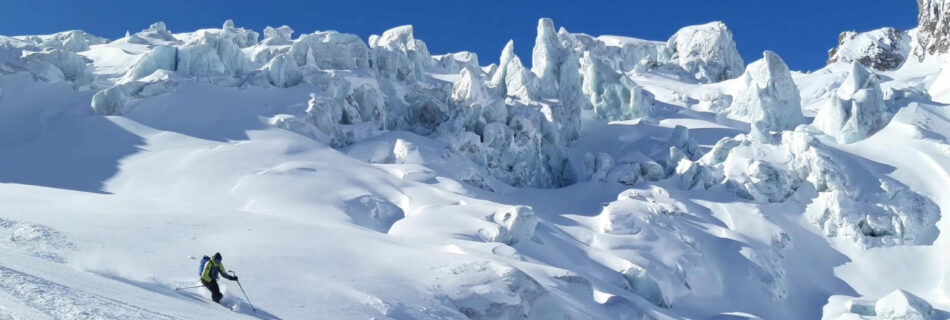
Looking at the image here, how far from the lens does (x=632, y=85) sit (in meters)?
58.6

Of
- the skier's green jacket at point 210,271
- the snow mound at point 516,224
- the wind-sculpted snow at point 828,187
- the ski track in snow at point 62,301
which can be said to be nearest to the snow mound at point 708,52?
the wind-sculpted snow at point 828,187

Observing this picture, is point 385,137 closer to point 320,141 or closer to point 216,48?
point 320,141

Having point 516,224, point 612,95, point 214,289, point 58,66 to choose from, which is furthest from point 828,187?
point 58,66

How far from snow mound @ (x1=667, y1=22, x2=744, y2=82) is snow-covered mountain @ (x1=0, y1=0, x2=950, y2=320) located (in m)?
24.8

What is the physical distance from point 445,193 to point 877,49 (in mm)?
80307

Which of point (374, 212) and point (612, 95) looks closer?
point (374, 212)

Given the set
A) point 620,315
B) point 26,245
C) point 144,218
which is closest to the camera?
point 26,245

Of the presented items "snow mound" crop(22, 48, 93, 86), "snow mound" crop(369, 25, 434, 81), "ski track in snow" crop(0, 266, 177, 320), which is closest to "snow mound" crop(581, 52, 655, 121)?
"snow mound" crop(369, 25, 434, 81)

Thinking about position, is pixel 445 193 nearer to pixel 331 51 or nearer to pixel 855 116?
pixel 331 51

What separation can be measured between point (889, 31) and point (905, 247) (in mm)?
71684

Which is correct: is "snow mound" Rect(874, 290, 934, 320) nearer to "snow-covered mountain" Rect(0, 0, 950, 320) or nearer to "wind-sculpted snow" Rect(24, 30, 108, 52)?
"snow-covered mountain" Rect(0, 0, 950, 320)

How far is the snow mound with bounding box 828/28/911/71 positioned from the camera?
93.8 m

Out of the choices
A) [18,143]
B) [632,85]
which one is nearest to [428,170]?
[18,143]

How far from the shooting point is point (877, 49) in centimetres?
9544
